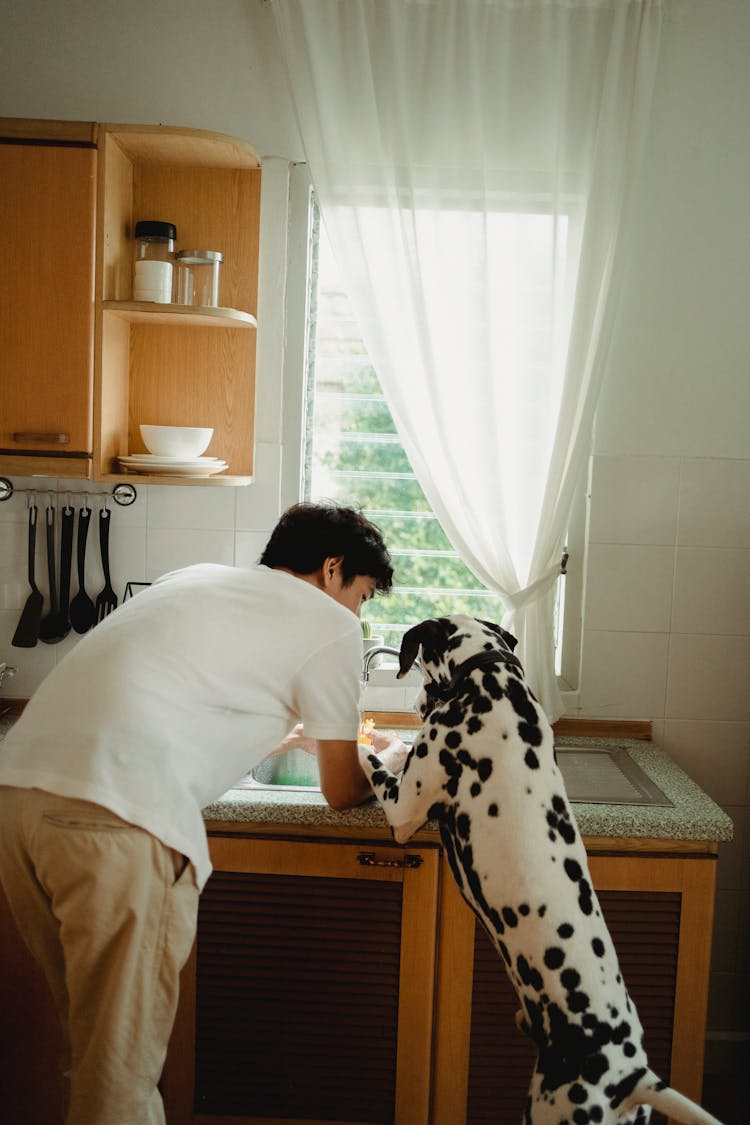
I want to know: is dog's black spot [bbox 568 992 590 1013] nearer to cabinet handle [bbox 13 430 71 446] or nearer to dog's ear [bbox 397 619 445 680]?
dog's ear [bbox 397 619 445 680]

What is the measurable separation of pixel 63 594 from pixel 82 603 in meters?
0.05

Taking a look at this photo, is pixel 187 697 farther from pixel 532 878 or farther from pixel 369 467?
pixel 369 467

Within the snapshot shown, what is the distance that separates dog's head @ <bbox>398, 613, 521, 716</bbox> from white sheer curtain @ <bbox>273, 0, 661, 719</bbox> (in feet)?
1.97

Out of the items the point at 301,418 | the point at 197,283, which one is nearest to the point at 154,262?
the point at 197,283

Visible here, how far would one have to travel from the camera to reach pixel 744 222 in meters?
2.53

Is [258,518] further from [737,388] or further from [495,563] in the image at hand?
[737,388]

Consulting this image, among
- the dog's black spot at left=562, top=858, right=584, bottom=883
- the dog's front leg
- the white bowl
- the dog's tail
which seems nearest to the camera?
the dog's tail

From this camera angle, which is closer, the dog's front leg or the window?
the dog's front leg

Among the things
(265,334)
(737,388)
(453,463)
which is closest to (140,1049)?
(453,463)

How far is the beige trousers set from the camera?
1.52 meters

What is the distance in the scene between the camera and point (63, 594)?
2.56 m

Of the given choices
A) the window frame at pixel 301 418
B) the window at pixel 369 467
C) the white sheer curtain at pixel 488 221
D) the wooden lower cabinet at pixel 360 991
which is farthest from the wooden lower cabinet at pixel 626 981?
the window at pixel 369 467

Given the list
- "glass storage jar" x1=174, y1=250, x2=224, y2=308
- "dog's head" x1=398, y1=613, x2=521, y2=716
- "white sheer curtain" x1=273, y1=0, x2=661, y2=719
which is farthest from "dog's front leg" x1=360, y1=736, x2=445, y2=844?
"glass storage jar" x1=174, y1=250, x2=224, y2=308

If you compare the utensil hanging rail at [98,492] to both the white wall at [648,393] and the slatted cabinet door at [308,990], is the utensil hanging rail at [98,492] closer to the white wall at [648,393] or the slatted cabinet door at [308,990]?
the white wall at [648,393]
